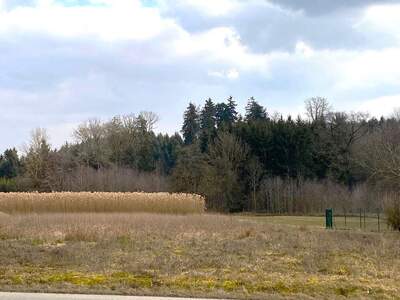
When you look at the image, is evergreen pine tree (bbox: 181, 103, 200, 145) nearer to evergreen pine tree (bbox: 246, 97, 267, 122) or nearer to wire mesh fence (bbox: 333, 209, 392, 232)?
evergreen pine tree (bbox: 246, 97, 267, 122)

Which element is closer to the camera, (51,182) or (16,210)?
(16,210)

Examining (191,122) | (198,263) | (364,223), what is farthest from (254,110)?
(198,263)

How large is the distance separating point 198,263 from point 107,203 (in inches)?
1060

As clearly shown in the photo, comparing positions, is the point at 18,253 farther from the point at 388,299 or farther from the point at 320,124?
the point at 320,124

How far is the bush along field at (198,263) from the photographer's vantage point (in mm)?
10602

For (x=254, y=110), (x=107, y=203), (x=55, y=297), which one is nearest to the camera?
(x=55, y=297)

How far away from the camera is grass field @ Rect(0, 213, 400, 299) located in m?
10.6

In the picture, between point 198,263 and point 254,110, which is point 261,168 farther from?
point 198,263

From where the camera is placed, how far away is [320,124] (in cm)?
8400

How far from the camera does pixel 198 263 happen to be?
553 inches

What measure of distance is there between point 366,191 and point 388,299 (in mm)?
58625

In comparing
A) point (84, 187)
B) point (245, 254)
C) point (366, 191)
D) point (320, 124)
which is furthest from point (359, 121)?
point (245, 254)

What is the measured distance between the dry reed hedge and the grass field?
17.3 m

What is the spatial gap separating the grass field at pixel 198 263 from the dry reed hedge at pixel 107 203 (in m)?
17.3
